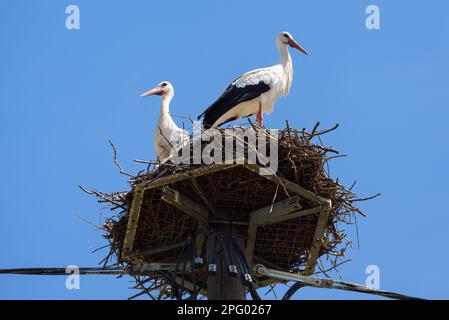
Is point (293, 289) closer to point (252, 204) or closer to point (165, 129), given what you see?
point (252, 204)

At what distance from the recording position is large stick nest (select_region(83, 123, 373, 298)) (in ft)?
28.0

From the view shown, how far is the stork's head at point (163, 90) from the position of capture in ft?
43.1

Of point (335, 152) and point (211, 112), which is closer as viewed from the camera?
point (335, 152)

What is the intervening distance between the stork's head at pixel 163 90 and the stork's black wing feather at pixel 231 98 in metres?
1.46

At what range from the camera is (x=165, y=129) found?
39.6ft

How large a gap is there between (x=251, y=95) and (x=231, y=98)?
0.26 metres
